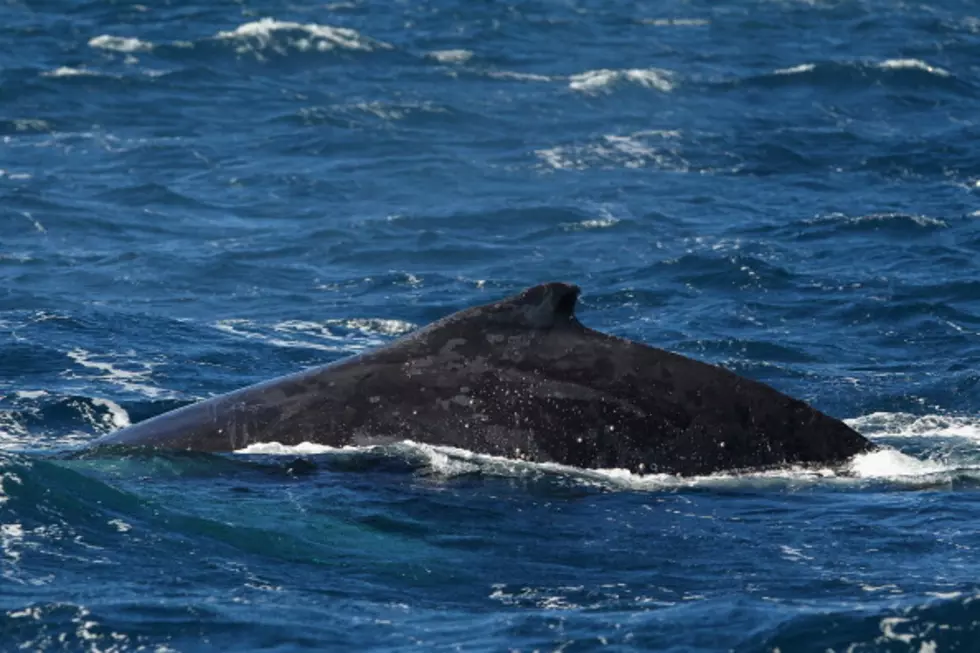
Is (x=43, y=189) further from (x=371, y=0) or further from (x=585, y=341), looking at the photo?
(x=371, y=0)

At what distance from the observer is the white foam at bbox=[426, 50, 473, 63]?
5078 cm

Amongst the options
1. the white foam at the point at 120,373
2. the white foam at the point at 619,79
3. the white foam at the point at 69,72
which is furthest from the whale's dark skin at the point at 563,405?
the white foam at the point at 69,72

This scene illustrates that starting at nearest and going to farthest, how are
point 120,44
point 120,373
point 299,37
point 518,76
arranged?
point 120,373, point 518,76, point 120,44, point 299,37

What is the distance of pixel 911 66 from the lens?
47.9m

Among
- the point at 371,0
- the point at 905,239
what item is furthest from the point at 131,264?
the point at 371,0

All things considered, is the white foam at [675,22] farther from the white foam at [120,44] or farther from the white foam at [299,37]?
the white foam at [120,44]

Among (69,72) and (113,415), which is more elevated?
(113,415)

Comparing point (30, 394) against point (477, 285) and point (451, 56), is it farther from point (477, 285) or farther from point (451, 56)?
point (451, 56)

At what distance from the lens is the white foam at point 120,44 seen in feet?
170

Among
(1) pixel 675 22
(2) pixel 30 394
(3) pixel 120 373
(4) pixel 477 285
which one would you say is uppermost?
(2) pixel 30 394

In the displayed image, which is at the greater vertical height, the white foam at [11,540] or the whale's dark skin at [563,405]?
the whale's dark skin at [563,405]

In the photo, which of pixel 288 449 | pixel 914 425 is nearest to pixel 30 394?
pixel 288 449

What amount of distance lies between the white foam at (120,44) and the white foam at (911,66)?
63.8 feet

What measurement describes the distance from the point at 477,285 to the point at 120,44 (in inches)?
1100
